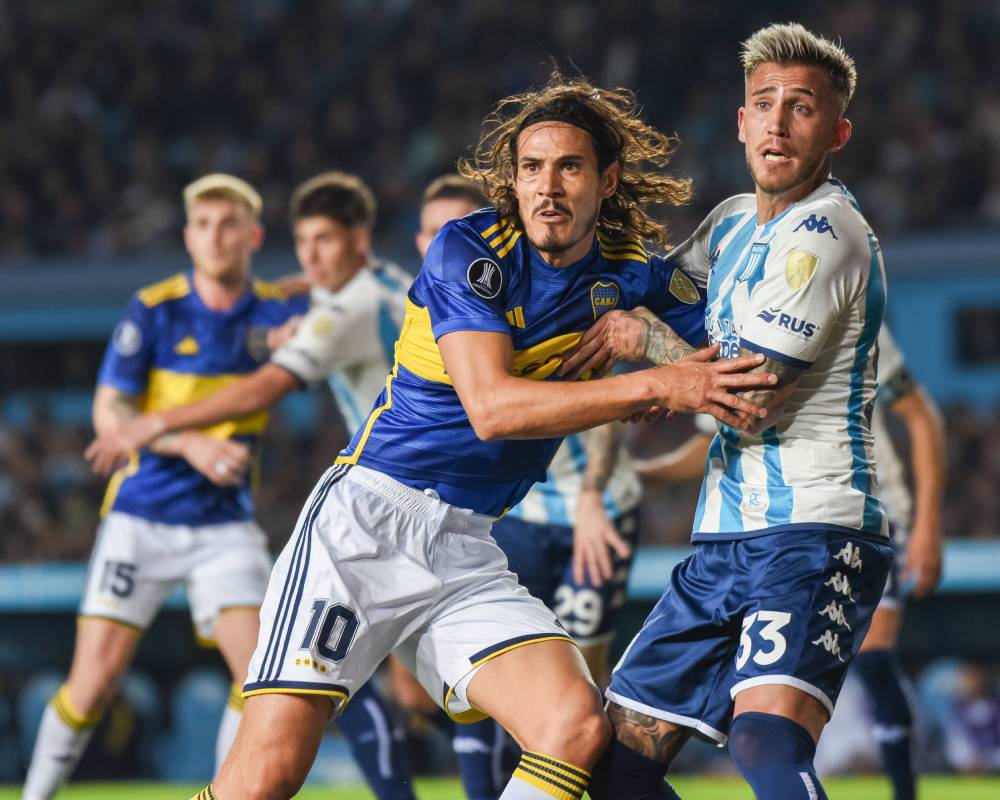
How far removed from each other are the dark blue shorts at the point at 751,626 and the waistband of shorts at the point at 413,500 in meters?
0.58

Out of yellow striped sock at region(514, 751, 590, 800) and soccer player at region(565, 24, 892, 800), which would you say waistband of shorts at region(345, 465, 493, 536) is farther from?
yellow striped sock at region(514, 751, 590, 800)

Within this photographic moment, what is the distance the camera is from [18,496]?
494 inches

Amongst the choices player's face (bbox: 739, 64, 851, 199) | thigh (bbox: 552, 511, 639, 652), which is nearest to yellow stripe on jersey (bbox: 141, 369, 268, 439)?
thigh (bbox: 552, 511, 639, 652)

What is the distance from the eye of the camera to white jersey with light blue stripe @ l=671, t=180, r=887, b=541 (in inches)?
133

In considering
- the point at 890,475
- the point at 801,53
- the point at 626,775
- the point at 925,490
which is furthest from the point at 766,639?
the point at 890,475

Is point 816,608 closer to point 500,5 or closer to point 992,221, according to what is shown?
point 992,221

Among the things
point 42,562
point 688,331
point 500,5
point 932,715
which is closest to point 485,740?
point 688,331

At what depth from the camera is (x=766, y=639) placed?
342 centimetres

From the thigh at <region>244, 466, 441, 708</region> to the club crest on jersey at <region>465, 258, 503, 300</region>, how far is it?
2.09 feet

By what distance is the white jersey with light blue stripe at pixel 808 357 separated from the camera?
3.38 m

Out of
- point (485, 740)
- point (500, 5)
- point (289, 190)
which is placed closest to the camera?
point (485, 740)

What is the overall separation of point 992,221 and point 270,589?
442 inches

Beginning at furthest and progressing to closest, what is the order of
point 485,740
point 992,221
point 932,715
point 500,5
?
point 500,5 → point 992,221 → point 932,715 → point 485,740

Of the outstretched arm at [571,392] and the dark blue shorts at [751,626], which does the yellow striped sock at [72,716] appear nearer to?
the dark blue shorts at [751,626]
